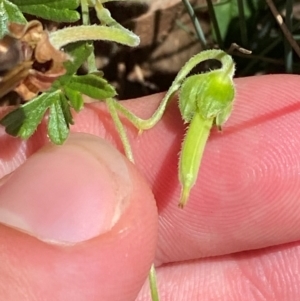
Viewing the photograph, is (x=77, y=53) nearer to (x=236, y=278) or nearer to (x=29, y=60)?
(x=29, y=60)

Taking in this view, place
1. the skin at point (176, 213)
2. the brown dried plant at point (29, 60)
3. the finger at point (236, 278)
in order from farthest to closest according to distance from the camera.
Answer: the finger at point (236, 278)
the skin at point (176, 213)
the brown dried plant at point (29, 60)

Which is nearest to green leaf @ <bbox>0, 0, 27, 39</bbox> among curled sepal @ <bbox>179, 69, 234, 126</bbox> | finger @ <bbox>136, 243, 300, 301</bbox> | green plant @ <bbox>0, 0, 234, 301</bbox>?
green plant @ <bbox>0, 0, 234, 301</bbox>

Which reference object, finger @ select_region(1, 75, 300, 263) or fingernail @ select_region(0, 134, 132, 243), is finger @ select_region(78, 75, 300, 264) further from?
fingernail @ select_region(0, 134, 132, 243)

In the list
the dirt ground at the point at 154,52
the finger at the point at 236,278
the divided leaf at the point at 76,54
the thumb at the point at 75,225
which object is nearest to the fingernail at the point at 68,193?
the thumb at the point at 75,225

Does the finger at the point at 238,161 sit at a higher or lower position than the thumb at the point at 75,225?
lower

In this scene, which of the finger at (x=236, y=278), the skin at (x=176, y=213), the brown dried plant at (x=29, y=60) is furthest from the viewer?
the finger at (x=236, y=278)

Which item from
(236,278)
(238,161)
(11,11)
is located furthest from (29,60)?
(236,278)

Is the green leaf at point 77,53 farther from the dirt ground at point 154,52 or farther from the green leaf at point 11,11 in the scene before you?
the dirt ground at point 154,52
